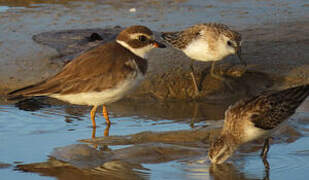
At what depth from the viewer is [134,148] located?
6984 mm

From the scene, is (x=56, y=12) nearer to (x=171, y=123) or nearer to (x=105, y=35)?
(x=105, y=35)

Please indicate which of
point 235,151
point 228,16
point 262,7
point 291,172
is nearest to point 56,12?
point 228,16

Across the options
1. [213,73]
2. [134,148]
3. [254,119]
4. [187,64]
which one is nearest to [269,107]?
[254,119]

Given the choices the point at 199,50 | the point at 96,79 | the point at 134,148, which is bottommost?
the point at 134,148

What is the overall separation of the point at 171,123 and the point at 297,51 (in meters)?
3.81

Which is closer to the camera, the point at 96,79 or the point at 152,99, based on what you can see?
the point at 96,79

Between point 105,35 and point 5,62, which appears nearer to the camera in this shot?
point 5,62

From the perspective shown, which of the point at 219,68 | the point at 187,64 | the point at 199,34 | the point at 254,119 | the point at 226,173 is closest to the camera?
the point at 226,173

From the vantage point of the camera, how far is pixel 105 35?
38.8ft

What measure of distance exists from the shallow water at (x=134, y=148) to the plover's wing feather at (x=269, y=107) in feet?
1.47

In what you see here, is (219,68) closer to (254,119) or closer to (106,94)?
(106,94)

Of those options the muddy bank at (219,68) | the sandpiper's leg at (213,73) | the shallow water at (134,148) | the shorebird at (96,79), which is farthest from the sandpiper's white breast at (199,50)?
the shorebird at (96,79)

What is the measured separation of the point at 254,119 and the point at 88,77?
2202 millimetres

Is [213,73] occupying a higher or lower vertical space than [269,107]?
lower
